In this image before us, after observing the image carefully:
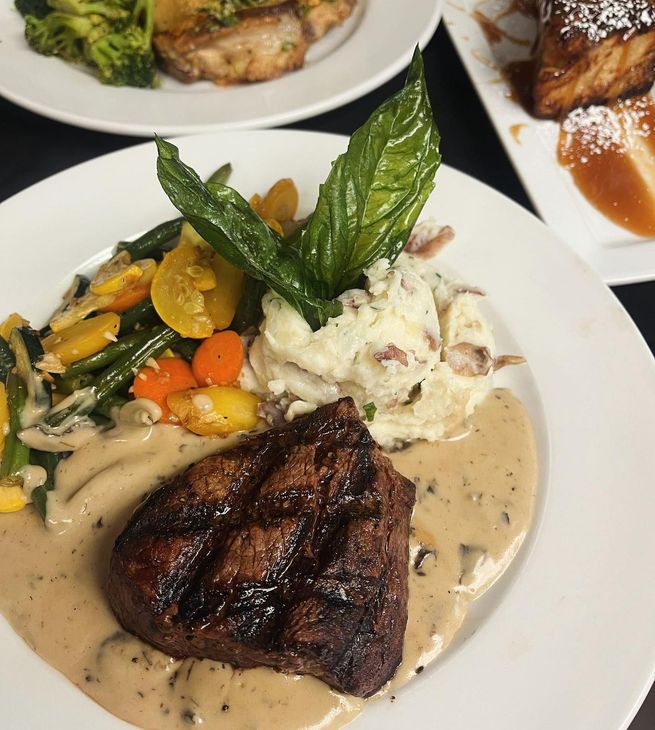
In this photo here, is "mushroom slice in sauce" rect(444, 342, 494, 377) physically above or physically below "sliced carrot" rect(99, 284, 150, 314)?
below

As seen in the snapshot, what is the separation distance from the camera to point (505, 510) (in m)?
3.38

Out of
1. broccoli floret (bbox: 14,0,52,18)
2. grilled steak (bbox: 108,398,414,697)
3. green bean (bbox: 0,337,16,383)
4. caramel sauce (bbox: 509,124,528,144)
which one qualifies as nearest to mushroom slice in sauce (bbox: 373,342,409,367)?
grilled steak (bbox: 108,398,414,697)

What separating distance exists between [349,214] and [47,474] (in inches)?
73.8

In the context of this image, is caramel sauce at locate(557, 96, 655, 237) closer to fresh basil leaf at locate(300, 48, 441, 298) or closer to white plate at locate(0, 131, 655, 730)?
white plate at locate(0, 131, 655, 730)

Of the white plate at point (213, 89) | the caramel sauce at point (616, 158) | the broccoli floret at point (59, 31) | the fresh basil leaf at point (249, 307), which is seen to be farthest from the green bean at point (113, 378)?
the caramel sauce at point (616, 158)

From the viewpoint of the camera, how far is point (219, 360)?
3631mm

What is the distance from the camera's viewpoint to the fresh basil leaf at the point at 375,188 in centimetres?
325

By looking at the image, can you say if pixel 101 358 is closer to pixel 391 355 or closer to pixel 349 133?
pixel 391 355

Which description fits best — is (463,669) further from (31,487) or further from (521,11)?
(521,11)

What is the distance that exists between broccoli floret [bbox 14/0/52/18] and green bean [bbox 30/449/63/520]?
12.5ft

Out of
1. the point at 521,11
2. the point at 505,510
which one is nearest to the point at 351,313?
the point at 505,510

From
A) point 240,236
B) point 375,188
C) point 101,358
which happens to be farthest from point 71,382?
point 375,188

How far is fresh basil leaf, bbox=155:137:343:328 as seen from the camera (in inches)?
116

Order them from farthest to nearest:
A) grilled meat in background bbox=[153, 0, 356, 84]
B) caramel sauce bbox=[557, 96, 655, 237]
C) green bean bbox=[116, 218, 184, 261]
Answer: grilled meat in background bbox=[153, 0, 356, 84] → caramel sauce bbox=[557, 96, 655, 237] → green bean bbox=[116, 218, 184, 261]
